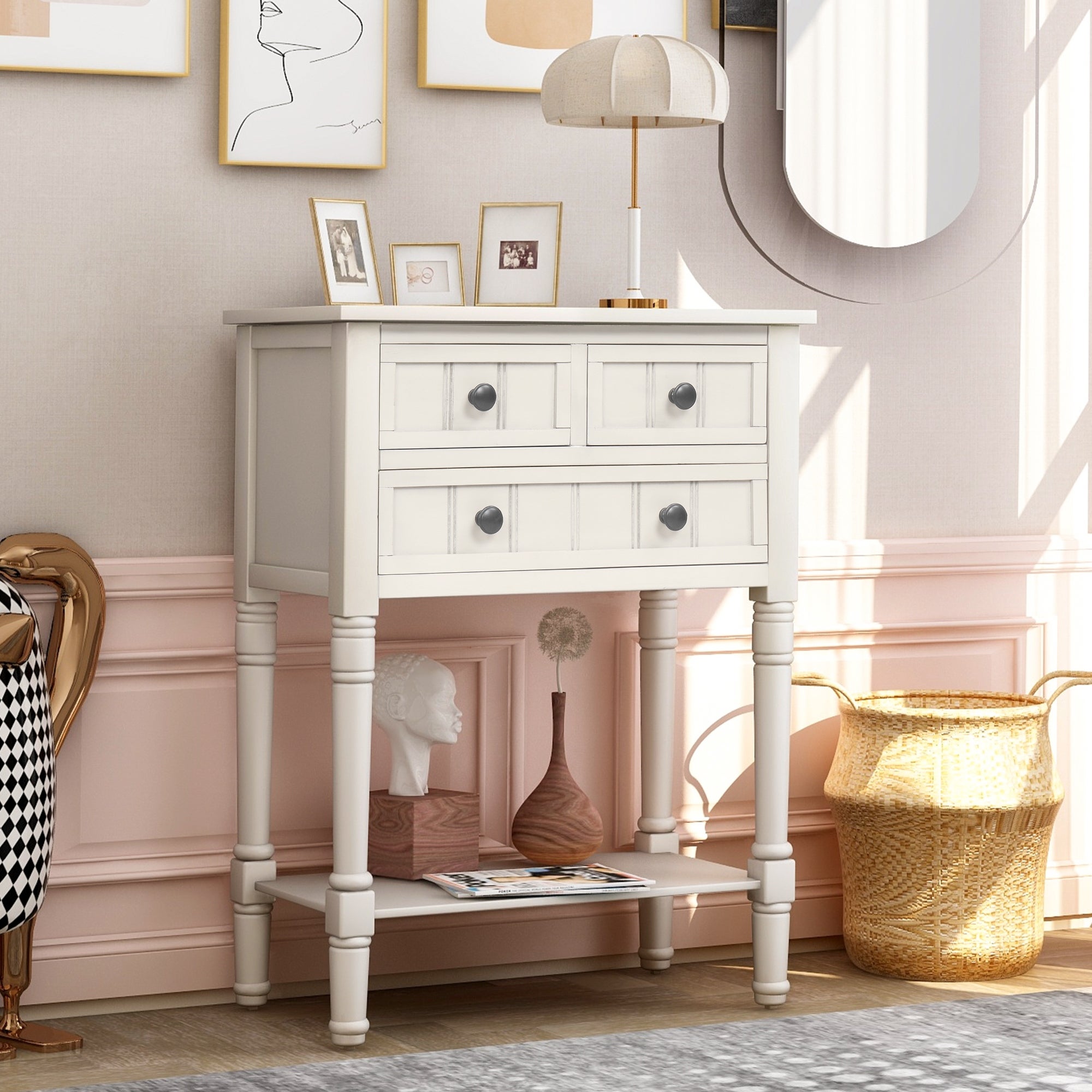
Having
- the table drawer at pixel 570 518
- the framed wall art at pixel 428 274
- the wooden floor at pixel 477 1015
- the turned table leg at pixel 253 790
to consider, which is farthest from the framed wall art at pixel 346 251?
the wooden floor at pixel 477 1015

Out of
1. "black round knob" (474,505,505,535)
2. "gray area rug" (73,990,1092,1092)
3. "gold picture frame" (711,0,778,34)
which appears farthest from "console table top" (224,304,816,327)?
"gray area rug" (73,990,1092,1092)

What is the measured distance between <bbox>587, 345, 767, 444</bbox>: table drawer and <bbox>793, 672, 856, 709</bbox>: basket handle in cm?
55

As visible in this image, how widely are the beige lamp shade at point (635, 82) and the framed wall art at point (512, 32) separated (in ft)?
0.78

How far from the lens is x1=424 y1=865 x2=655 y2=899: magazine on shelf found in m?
2.55

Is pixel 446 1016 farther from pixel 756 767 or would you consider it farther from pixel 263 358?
pixel 263 358

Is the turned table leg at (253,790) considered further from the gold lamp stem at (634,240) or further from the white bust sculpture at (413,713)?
the gold lamp stem at (634,240)

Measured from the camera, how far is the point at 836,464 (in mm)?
3195

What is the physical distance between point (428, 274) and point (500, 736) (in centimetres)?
77

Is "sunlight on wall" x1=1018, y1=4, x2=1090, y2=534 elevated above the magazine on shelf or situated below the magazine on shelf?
above

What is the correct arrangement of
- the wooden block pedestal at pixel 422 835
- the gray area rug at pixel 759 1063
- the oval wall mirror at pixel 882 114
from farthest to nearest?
the oval wall mirror at pixel 882 114
the wooden block pedestal at pixel 422 835
the gray area rug at pixel 759 1063

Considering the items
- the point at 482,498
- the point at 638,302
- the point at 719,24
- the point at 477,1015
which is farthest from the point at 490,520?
the point at 719,24

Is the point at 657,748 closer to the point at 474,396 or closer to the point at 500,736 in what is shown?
the point at 500,736

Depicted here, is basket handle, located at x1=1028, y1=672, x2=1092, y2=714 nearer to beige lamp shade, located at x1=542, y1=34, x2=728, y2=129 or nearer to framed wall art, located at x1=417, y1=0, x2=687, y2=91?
beige lamp shade, located at x1=542, y1=34, x2=728, y2=129

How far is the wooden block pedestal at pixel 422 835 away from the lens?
2670mm
